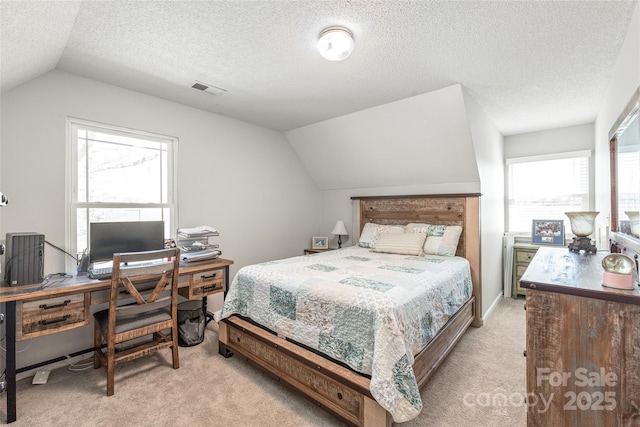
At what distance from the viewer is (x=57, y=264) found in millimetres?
2324

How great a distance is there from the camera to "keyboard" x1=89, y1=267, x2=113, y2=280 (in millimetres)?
2115

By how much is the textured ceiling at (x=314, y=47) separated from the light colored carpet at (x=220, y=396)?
215 centimetres

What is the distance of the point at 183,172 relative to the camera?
3086 mm

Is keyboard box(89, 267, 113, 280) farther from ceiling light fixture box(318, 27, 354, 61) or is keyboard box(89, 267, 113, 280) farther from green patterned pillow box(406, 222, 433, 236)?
green patterned pillow box(406, 222, 433, 236)

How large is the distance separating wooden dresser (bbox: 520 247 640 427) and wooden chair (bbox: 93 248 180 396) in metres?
2.29

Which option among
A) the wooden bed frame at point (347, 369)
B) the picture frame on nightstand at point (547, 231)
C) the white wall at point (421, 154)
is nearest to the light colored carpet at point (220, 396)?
the wooden bed frame at point (347, 369)

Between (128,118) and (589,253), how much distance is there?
13.2ft

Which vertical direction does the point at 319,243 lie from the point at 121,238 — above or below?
below

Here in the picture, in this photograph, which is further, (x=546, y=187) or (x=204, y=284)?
(x=546, y=187)

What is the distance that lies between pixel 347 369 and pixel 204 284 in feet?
5.12

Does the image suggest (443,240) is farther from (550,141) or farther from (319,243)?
(550,141)

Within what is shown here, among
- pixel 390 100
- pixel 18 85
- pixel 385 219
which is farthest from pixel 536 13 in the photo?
pixel 18 85

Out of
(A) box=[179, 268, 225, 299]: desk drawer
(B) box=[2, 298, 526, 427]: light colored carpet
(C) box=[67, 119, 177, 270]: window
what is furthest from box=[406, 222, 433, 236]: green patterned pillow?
(C) box=[67, 119, 177, 270]: window

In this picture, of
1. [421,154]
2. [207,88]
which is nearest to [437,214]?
[421,154]
